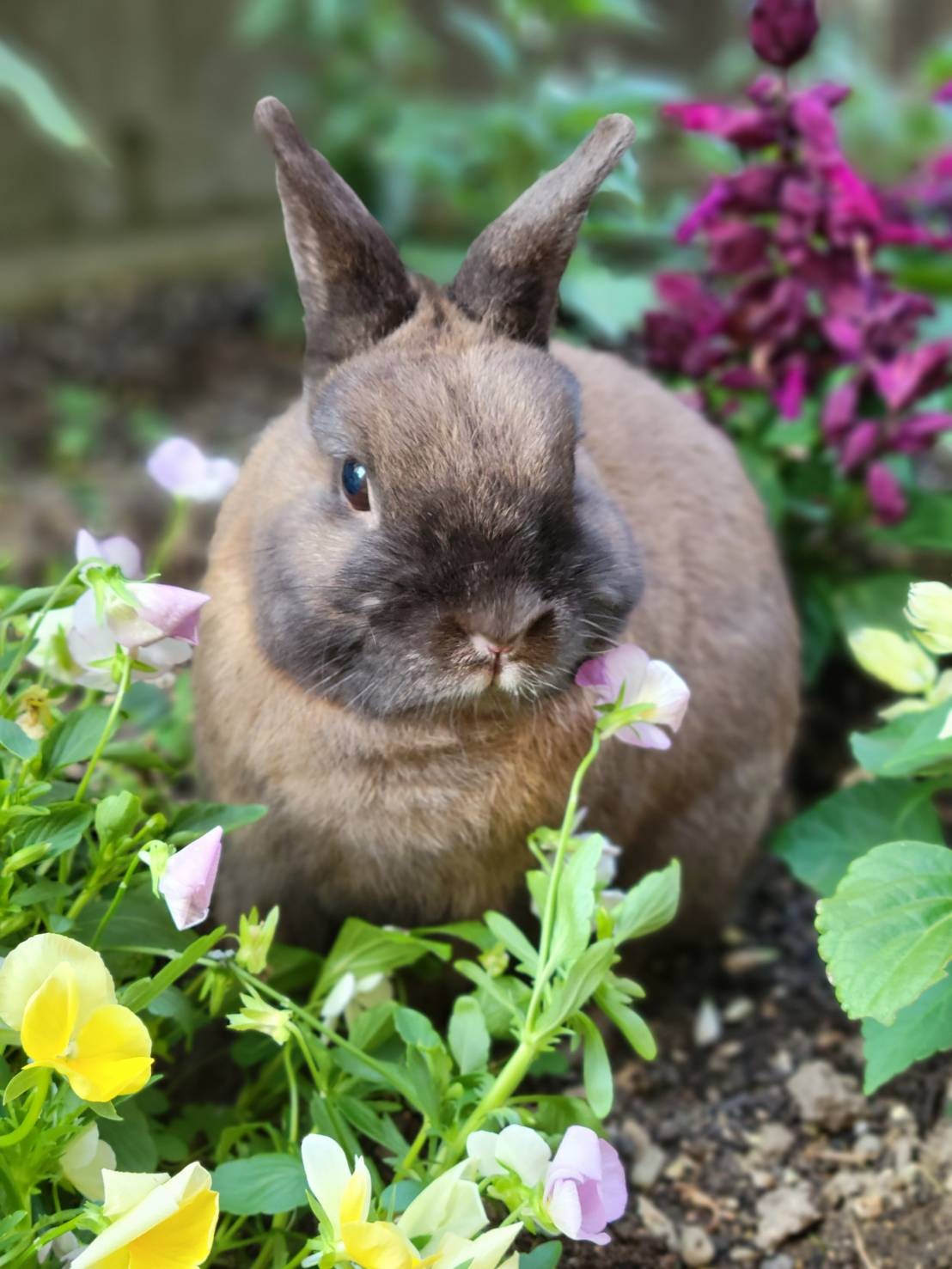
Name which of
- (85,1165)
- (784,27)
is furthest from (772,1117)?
(784,27)

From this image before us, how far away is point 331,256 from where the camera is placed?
6.64ft

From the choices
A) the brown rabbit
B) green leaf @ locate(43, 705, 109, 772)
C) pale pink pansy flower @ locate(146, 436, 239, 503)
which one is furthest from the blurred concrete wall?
green leaf @ locate(43, 705, 109, 772)

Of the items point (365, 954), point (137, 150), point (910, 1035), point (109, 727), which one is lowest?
point (910, 1035)

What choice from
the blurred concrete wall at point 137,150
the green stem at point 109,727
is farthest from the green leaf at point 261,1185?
the blurred concrete wall at point 137,150

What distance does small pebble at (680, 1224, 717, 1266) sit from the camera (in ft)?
7.11

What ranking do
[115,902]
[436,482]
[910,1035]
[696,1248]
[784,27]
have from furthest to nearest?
[784,27], [696,1248], [910,1035], [436,482], [115,902]

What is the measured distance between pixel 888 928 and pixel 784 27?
1852mm

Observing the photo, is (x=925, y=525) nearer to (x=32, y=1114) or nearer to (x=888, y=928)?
(x=888, y=928)

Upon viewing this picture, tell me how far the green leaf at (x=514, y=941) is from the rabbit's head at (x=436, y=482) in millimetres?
282

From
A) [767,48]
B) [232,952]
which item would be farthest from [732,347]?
[232,952]

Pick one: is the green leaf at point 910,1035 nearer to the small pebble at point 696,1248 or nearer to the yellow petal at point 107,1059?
the small pebble at point 696,1248

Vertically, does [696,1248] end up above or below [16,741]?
below

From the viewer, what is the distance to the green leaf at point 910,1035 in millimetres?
1945

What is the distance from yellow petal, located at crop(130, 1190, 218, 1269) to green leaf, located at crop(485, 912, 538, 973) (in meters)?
0.46
